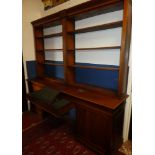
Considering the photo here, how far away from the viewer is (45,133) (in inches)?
99.3

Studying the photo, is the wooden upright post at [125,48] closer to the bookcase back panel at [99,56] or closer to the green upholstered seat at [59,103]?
the bookcase back panel at [99,56]

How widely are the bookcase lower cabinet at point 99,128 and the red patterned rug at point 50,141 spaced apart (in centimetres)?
19

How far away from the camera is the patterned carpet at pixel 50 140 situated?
206cm

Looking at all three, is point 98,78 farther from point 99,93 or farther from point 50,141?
point 50,141

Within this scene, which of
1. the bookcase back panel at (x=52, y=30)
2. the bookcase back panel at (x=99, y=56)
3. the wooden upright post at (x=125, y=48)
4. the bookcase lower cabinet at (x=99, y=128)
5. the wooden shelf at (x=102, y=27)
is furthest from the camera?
the bookcase back panel at (x=52, y=30)

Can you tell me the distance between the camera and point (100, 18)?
2.21 m

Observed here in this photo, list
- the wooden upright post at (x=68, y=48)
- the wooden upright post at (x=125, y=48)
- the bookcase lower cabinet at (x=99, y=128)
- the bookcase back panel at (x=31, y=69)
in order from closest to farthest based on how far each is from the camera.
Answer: the wooden upright post at (x=125, y=48) < the bookcase lower cabinet at (x=99, y=128) < the wooden upright post at (x=68, y=48) < the bookcase back panel at (x=31, y=69)

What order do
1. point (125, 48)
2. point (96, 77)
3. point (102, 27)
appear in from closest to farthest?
1. point (125, 48)
2. point (102, 27)
3. point (96, 77)

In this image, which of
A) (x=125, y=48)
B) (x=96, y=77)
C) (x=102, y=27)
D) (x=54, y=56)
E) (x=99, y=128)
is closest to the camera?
(x=125, y=48)

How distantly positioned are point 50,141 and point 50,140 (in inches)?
1.2

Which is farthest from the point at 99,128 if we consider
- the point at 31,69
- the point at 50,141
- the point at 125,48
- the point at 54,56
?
the point at 31,69

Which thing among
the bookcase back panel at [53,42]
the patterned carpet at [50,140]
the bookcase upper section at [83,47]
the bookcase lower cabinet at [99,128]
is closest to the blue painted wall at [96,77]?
the bookcase upper section at [83,47]

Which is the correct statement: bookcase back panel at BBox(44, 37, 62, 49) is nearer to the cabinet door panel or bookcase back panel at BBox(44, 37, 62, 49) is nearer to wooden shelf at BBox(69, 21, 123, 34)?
wooden shelf at BBox(69, 21, 123, 34)

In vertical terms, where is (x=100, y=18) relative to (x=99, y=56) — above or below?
above
